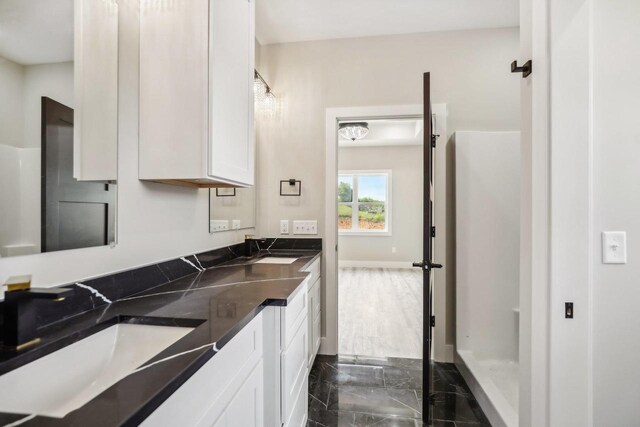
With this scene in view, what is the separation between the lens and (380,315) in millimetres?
3473

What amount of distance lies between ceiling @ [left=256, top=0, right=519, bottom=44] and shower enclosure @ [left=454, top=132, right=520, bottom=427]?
3.19 ft

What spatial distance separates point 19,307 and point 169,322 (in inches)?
13.8

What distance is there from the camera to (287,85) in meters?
2.60

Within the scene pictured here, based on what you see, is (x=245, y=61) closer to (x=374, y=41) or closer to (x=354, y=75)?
(x=354, y=75)

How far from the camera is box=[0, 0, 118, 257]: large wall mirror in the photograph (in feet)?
2.55

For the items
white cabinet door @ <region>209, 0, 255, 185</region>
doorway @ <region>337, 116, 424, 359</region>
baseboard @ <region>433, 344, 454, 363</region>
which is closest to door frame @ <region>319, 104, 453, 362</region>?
baseboard @ <region>433, 344, 454, 363</region>

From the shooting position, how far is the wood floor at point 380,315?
2.62 m

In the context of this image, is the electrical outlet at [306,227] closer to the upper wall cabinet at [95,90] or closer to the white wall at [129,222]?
the white wall at [129,222]

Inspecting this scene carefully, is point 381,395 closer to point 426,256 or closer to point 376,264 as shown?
point 426,256

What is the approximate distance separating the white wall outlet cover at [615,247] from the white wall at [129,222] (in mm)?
1861

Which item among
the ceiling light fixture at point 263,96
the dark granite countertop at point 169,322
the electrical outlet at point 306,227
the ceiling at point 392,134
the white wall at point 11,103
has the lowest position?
the dark granite countertop at point 169,322

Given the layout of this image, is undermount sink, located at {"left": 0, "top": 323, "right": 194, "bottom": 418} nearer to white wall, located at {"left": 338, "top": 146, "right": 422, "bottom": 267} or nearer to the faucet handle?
the faucet handle

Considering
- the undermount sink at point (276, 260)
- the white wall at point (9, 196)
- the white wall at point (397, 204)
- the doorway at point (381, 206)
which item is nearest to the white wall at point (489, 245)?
the undermount sink at point (276, 260)

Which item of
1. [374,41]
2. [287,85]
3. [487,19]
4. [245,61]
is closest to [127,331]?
[245,61]
